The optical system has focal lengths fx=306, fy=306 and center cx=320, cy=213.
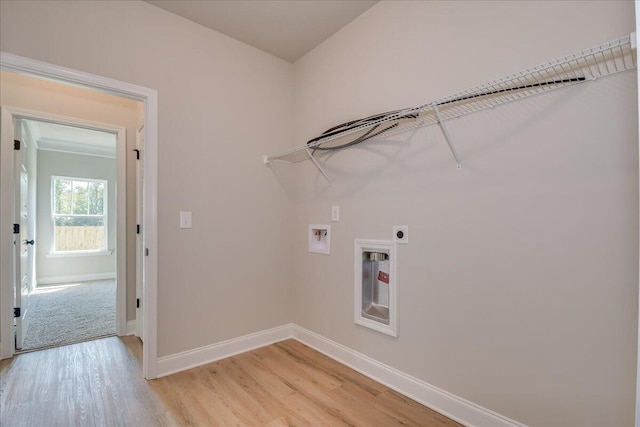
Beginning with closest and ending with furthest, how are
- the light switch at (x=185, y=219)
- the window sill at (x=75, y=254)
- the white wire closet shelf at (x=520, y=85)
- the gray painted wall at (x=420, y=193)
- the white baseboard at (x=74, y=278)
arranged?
the white wire closet shelf at (x=520, y=85) < the gray painted wall at (x=420, y=193) < the light switch at (x=185, y=219) < the white baseboard at (x=74, y=278) < the window sill at (x=75, y=254)

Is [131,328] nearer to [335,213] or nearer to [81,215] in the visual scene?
[335,213]

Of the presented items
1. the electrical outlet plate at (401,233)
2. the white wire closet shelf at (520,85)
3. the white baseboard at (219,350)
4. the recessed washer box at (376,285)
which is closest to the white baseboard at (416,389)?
the recessed washer box at (376,285)

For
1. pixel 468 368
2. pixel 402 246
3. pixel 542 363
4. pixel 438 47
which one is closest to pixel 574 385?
pixel 542 363

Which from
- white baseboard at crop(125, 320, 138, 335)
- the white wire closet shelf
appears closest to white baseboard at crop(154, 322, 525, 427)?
white baseboard at crop(125, 320, 138, 335)

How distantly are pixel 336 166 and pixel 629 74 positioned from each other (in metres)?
1.73

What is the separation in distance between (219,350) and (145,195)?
54.1 inches

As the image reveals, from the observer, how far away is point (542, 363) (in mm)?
1451

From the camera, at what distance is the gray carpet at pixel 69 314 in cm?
303

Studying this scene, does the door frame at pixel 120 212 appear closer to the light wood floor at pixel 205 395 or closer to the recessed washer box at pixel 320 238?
the light wood floor at pixel 205 395

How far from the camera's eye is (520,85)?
4.98ft

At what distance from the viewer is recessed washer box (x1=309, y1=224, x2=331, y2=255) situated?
261 centimetres

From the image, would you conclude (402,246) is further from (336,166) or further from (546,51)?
(546,51)

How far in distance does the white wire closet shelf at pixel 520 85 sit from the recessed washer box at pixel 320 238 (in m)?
0.75

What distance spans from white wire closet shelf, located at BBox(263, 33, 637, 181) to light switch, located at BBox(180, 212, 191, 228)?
49.7 inches
